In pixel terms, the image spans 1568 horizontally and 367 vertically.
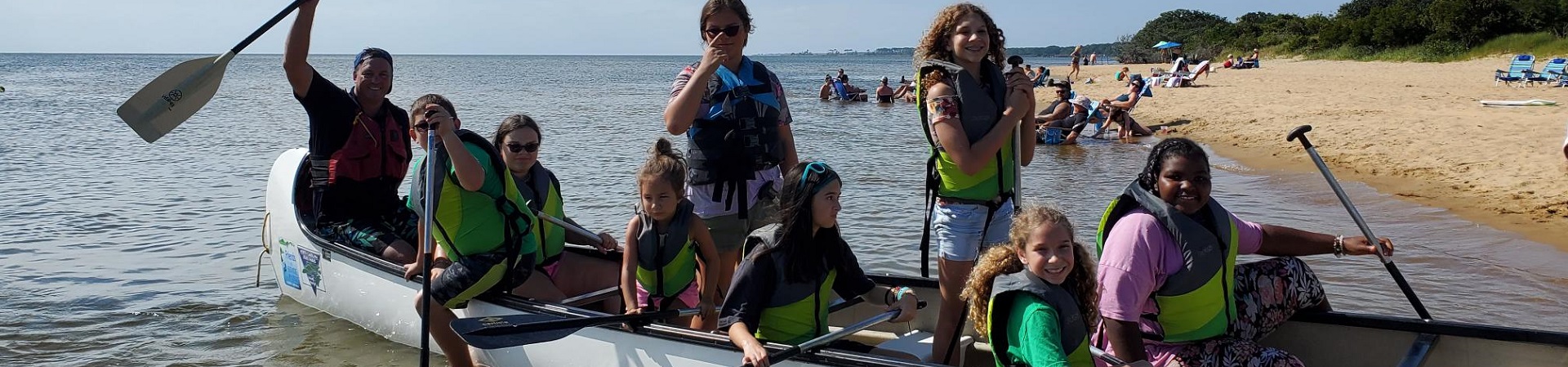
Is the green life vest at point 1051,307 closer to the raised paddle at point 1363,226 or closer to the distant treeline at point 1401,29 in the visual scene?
the raised paddle at point 1363,226

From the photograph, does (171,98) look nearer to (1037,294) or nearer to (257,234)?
(257,234)

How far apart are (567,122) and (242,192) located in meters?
11.6

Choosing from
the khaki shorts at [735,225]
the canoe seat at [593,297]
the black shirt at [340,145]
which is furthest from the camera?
the black shirt at [340,145]

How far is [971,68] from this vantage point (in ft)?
12.3

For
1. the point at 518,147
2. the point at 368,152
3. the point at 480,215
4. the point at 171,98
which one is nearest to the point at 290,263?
the point at 171,98

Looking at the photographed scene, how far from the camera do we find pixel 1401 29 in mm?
33812

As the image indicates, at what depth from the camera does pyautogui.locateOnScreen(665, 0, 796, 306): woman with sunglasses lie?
407cm

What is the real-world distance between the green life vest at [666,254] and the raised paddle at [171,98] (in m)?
2.18

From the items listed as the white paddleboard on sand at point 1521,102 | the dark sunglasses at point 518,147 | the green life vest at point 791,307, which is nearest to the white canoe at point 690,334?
the green life vest at point 791,307


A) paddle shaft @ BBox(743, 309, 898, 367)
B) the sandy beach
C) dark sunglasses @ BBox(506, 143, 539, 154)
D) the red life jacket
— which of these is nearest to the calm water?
the sandy beach

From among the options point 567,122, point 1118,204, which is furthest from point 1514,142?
point 567,122

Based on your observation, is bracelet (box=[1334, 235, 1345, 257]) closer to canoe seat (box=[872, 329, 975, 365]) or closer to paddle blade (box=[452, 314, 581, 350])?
canoe seat (box=[872, 329, 975, 365])

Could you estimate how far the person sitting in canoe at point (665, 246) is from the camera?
13.5 ft

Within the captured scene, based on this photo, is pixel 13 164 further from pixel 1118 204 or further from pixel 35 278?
pixel 1118 204
